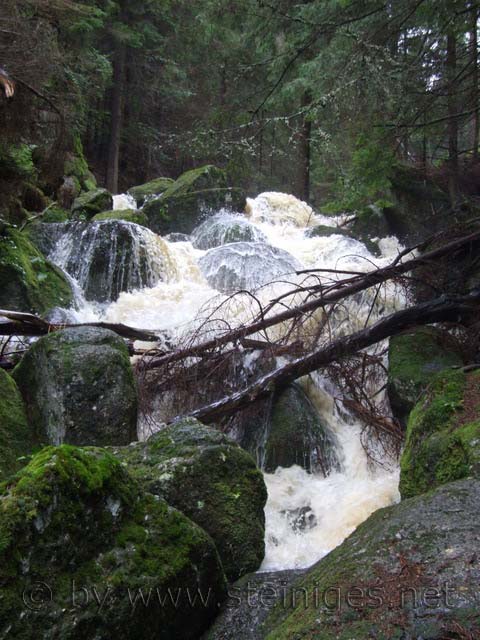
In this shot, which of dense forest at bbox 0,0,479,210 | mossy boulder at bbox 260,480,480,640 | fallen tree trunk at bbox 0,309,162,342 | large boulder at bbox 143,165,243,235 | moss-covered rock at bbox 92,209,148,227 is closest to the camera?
mossy boulder at bbox 260,480,480,640

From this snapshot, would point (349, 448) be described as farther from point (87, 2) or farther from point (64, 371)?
point (87, 2)

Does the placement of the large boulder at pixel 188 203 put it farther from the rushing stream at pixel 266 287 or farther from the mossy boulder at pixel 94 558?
the mossy boulder at pixel 94 558

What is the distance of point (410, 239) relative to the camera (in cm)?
1367

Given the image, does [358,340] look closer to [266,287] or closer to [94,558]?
[94,558]

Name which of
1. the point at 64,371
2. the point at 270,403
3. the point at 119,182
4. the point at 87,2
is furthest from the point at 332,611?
the point at 119,182

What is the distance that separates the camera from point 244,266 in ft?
36.2

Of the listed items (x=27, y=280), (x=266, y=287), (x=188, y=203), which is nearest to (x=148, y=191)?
(x=188, y=203)

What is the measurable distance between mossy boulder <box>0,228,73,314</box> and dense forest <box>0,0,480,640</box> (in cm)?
5

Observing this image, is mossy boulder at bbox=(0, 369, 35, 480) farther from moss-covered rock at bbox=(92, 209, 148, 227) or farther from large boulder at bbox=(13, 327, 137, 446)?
moss-covered rock at bbox=(92, 209, 148, 227)

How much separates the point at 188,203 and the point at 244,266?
17.2 ft

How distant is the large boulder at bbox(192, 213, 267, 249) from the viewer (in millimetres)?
13938

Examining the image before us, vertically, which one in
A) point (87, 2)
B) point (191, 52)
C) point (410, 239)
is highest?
point (191, 52)

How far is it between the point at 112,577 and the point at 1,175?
31.6 ft

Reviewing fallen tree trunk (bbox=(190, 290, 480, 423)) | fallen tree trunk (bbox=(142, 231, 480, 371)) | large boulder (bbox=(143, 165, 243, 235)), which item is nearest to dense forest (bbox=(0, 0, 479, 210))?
fallen tree trunk (bbox=(142, 231, 480, 371))
